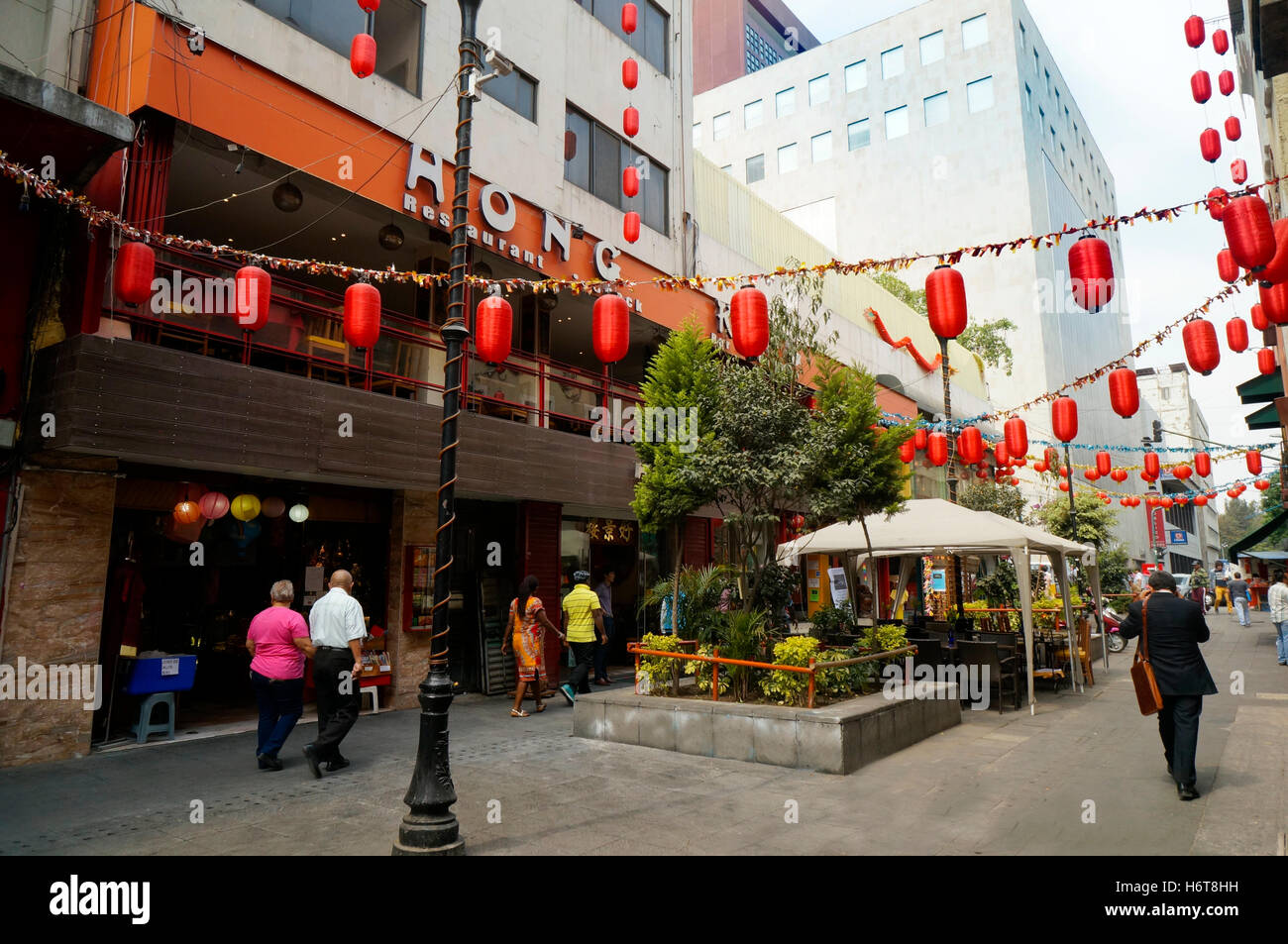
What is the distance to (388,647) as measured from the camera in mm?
11656

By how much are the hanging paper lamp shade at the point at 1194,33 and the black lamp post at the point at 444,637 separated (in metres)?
13.7

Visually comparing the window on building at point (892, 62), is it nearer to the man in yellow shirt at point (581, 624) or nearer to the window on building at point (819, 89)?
the window on building at point (819, 89)

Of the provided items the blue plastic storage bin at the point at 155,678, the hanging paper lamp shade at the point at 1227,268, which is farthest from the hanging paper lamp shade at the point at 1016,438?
the blue plastic storage bin at the point at 155,678

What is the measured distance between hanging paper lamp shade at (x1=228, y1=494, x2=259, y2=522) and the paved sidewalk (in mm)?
2886

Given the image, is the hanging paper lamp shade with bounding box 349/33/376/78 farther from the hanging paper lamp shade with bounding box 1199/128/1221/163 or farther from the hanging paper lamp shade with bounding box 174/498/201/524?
the hanging paper lamp shade with bounding box 1199/128/1221/163

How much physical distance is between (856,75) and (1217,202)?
46556 mm

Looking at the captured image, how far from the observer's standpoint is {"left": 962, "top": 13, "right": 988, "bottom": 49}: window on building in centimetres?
4259

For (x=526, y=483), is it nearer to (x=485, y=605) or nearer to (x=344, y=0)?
(x=485, y=605)

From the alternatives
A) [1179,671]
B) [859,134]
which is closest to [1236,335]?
[1179,671]

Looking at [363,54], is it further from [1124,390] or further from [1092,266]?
[1124,390]

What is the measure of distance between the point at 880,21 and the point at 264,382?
50168 mm

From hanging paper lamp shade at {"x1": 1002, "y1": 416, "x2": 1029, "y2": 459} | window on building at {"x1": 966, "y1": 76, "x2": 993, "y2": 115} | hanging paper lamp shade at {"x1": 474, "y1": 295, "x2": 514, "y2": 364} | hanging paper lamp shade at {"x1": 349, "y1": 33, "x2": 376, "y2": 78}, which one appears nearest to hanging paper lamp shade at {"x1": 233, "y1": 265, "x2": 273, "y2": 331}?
hanging paper lamp shade at {"x1": 474, "y1": 295, "x2": 514, "y2": 364}

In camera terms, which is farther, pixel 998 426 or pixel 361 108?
pixel 998 426

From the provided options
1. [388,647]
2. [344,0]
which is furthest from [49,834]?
[344,0]
